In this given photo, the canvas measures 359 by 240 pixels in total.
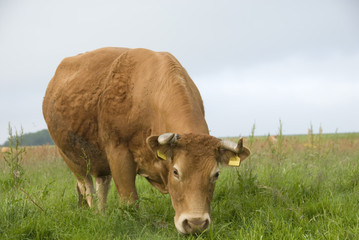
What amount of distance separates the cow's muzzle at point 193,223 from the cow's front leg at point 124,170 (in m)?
1.31

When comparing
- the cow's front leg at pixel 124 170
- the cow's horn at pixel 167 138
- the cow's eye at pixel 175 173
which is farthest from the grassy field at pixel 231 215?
the cow's horn at pixel 167 138

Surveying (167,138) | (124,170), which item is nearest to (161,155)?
(167,138)

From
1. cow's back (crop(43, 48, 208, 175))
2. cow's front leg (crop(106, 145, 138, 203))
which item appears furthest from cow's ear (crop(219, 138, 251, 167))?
cow's front leg (crop(106, 145, 138, 203))

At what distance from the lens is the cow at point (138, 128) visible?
3.75m

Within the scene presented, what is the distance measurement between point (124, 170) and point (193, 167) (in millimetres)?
1405

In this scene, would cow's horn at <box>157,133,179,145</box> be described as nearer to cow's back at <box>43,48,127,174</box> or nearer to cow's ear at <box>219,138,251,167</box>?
cow's ear at <box>219,138,251,167</box>

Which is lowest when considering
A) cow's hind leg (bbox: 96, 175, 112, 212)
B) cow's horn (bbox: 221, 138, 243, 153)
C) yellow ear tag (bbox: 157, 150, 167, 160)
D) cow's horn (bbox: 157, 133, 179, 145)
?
cow's hind leg (bbox: 96, 175, 112, 212)

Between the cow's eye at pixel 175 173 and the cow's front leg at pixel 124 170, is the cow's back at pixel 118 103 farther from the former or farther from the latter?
the cow's eye at pixel 175 173

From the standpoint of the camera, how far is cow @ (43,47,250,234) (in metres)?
3.75

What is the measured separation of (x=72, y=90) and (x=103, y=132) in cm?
113

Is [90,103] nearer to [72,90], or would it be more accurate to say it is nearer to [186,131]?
[72,90]

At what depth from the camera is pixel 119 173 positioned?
478cm

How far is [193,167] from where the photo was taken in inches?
146

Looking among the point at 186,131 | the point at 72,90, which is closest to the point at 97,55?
the point at 72,90
